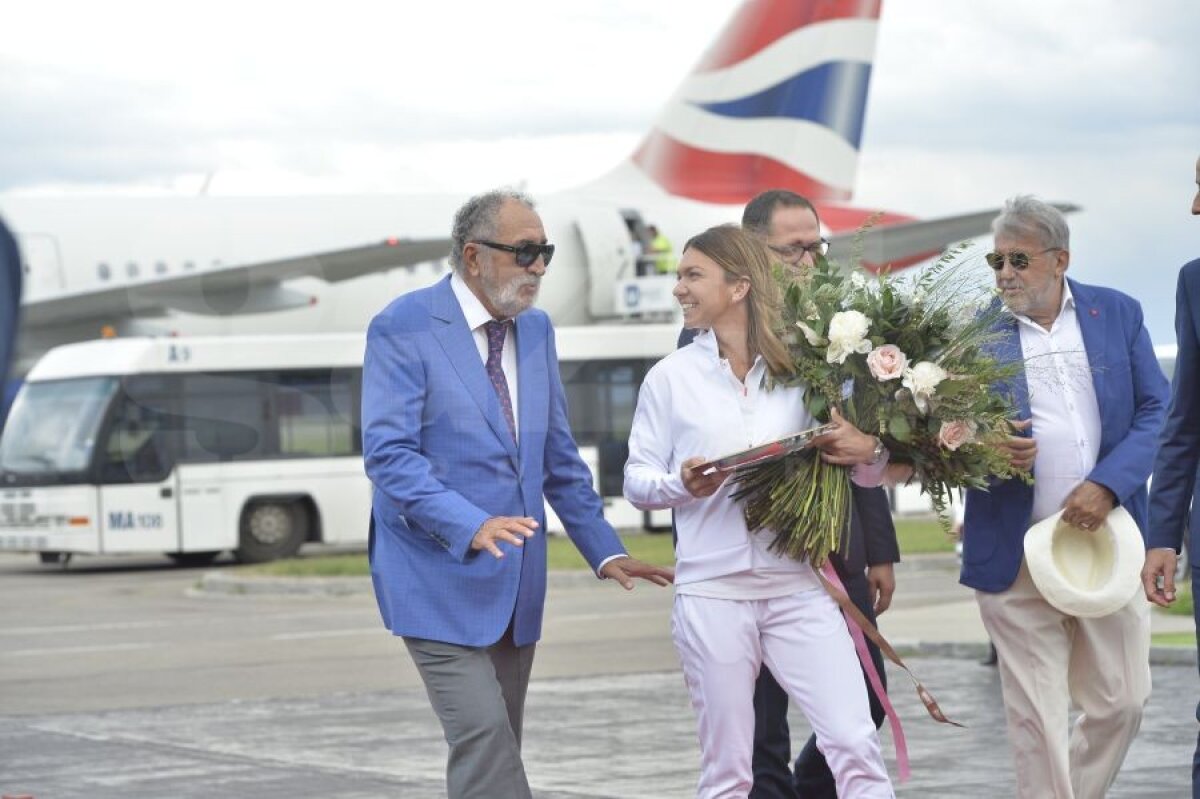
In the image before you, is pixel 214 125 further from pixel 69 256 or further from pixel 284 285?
pixel 69 256

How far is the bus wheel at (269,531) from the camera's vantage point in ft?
80.7

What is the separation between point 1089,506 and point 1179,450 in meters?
0.31

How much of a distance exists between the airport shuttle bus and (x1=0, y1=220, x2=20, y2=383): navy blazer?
22100 millimetres

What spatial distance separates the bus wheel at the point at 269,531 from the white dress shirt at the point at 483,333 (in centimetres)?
1929

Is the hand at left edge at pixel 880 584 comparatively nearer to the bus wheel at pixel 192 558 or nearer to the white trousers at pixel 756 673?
the white trousers at pixel 756 673

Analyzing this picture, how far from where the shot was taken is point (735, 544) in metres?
5.25

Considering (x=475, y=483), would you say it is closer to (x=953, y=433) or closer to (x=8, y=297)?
(x=953, y=433)

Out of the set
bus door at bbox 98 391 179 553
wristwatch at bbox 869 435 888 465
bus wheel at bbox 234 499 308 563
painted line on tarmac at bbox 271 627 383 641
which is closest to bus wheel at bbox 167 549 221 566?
bus wheel at bbox 234 499 308 563

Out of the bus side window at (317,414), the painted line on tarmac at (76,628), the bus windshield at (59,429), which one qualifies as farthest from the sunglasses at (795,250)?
the bus side window at (317,414)

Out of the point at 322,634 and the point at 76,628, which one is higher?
the point at 322,634

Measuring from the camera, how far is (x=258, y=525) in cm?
2470

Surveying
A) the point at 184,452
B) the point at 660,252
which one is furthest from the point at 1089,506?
the point at 660,252

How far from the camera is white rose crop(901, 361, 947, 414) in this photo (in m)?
5.13

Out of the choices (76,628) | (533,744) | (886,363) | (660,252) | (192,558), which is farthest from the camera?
(660,252)
